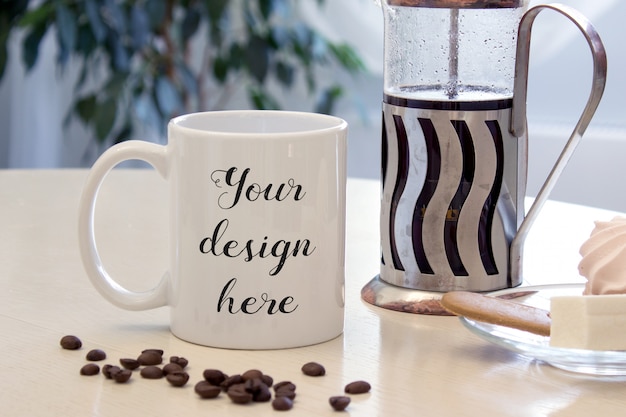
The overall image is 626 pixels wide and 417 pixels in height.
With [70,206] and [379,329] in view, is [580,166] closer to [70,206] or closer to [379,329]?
[70,206]

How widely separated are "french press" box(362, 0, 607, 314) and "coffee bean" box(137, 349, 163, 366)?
0.19 m

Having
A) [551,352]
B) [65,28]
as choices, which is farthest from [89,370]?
[65,28]

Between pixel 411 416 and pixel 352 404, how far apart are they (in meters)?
0.03

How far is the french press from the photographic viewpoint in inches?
26.2

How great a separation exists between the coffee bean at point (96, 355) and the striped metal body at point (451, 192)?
0.74 feet

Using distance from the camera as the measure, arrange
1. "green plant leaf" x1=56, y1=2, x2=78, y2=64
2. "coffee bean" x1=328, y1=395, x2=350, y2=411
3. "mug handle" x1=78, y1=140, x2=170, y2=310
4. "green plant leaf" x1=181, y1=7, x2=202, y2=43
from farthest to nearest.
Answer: "green plant leaf" x1=181, y1=7, x2=202, y2=43
"green plant leaf" x1=56, y1=2, x2=78, y2=64
"mug handle" x1=78, y1=140, x2=170, y2=310
"coffee bean" x1=328, y1=395, x2=350, y2=411

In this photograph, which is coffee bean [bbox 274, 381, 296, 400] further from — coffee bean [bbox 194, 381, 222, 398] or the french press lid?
the french press lid

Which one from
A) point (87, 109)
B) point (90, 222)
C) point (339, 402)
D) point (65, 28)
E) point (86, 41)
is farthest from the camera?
point (87, 109)

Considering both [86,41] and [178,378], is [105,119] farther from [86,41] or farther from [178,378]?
[178,378]

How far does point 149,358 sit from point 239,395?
8 cm

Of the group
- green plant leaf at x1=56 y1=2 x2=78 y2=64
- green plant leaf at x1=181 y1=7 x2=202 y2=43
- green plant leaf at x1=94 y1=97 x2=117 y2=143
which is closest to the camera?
green plant leaf at x1=56 y1=2 x2=78 y2=64

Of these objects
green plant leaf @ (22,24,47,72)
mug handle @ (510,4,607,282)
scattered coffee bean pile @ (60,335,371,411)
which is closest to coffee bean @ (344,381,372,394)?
scattered coffee bean pile @ (60,335,371,411)

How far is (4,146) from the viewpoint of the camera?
2.74 m

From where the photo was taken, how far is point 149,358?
1.82 feet
